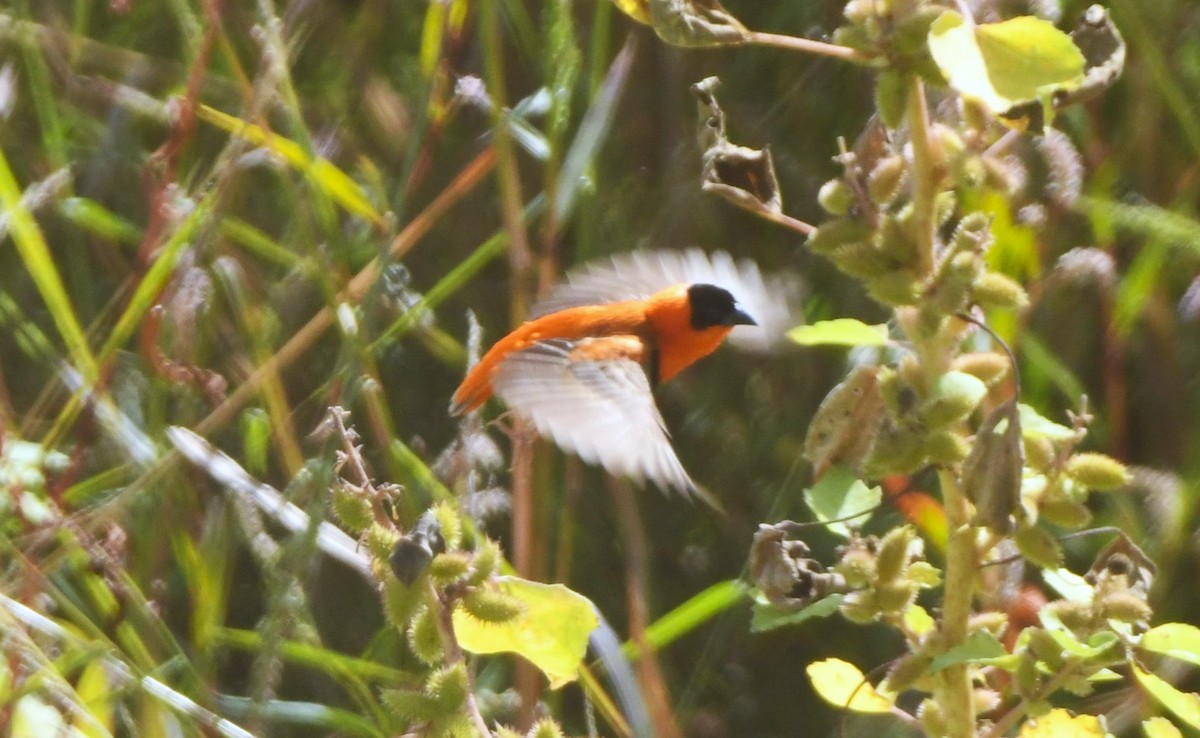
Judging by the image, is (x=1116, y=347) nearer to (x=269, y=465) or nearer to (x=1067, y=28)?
(x=1067, y=28)

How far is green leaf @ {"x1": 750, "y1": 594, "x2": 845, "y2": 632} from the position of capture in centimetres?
70

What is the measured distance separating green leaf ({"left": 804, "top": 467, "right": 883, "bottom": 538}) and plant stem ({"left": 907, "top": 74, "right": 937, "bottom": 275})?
170 millimetres

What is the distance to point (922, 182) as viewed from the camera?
625mm

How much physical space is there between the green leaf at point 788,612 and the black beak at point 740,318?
0.66 meters

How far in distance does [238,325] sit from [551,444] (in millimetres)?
372

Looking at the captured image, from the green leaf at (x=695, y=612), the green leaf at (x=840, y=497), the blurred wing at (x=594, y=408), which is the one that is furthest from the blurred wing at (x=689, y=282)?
the green leaf at (x=840, y=497)

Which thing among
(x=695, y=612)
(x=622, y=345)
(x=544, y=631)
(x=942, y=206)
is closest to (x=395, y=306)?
(x=622, y=345)

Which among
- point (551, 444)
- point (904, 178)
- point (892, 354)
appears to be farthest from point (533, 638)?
point (551, 444)

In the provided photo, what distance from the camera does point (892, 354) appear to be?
1055 millimetres

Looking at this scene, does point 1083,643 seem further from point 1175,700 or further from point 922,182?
point 922,182

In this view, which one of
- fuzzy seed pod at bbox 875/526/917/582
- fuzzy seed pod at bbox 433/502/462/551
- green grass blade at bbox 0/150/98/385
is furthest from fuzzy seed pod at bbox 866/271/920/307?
green grass blade at bbox 0/150/98/385

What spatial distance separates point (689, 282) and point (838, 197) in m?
0.82

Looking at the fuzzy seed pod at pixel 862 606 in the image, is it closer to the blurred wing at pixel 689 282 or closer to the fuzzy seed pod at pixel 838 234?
the fuzzy seed pod at pixel 838 234

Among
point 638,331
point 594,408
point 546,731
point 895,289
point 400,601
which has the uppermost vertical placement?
point 895,289
